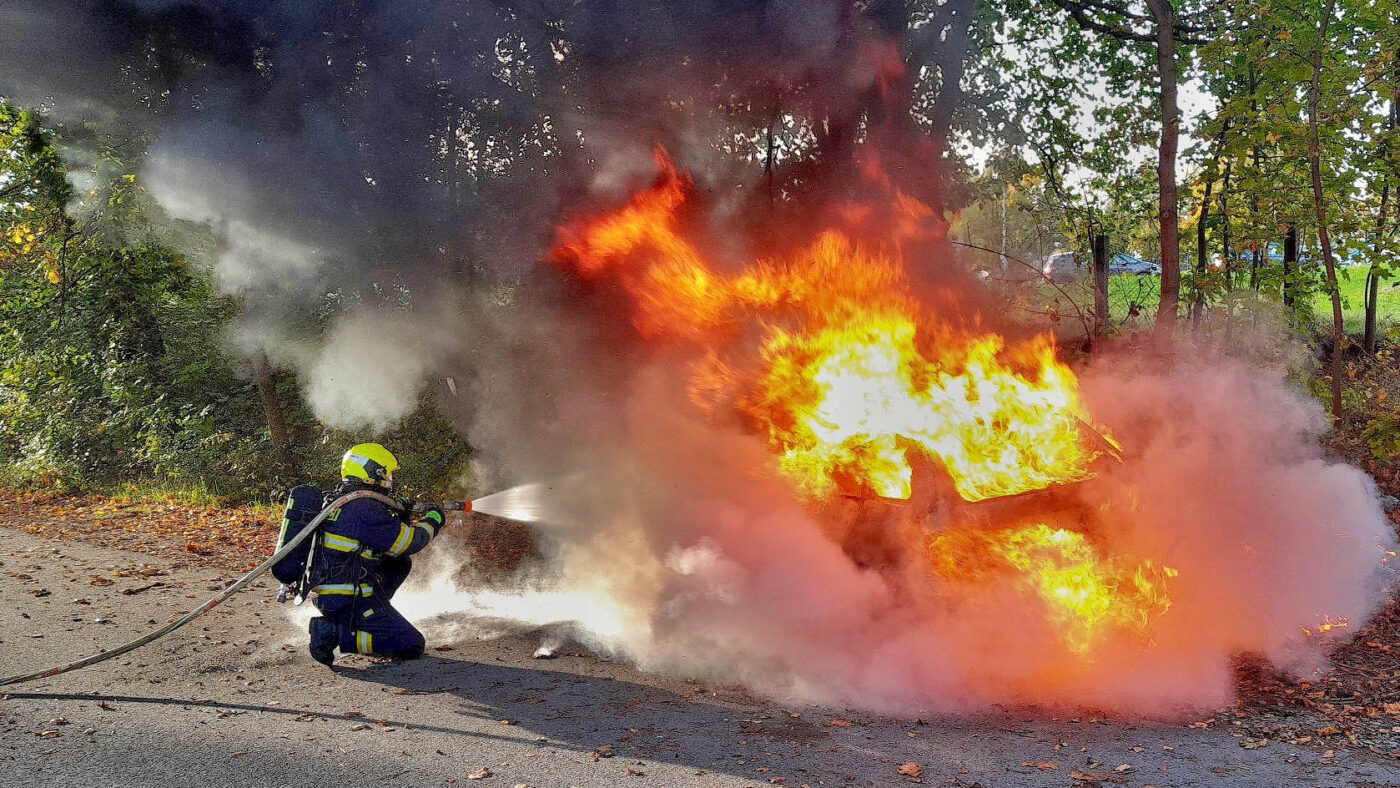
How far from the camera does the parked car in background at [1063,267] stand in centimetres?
1216

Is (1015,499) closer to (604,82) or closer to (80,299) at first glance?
(604,82)

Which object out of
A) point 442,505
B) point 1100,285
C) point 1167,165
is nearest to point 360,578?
point 442,505

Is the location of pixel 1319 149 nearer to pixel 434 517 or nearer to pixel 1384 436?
pixel 1384 436

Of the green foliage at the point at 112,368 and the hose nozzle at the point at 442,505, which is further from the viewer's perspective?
the green foliage at the point at 112,368

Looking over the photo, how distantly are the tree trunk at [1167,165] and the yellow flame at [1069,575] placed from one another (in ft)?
12.1

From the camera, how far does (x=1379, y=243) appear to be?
8.53 meters

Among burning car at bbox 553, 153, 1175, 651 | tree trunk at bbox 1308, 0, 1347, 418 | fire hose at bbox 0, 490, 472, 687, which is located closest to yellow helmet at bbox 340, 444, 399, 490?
fire hose at bbox 0, 490, 472, 687

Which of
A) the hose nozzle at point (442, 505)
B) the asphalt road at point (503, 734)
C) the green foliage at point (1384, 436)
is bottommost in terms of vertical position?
the asphalt road at point (503, 734)

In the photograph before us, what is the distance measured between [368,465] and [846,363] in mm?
3826

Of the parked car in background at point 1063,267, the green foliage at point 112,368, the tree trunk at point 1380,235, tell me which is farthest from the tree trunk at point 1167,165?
the green foliage at point 112,368

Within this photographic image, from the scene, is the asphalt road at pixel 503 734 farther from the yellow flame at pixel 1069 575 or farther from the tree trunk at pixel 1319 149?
the tree trunk at pixel 1319 149

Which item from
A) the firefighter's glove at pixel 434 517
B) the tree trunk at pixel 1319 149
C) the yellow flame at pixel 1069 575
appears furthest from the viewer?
the tree trunk at pixel 1319 149

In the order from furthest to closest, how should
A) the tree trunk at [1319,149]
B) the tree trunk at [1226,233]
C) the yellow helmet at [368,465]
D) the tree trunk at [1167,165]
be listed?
the tree trunk at [1226,233] < the tree trunk at [1167,165] < the tree trunk at [1319,149] < the yellow helmet at [368,465]

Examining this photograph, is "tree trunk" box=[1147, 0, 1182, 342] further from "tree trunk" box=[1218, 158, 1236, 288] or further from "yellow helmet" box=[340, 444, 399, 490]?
"yellow helmet" box=[340, 444, 399, 490]
